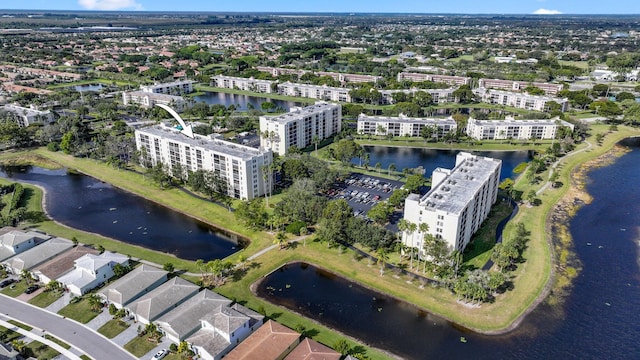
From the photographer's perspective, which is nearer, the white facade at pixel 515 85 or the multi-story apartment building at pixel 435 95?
the multi-story apartment building at pixel 435 95

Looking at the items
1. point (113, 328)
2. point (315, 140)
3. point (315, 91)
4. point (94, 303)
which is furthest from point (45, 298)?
point (315, 91)

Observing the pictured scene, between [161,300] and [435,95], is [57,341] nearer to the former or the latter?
[161,300]

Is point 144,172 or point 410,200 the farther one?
point 144,172

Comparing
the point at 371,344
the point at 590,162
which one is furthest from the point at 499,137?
the point at 371,344

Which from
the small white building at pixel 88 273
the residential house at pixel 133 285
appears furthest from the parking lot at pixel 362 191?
the small white building at pixel 88 273

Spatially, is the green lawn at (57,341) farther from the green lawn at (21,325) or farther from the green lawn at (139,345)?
the green lawn at (139,345)

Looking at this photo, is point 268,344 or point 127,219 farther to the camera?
point 127,219

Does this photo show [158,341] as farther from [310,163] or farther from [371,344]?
[310,163]
